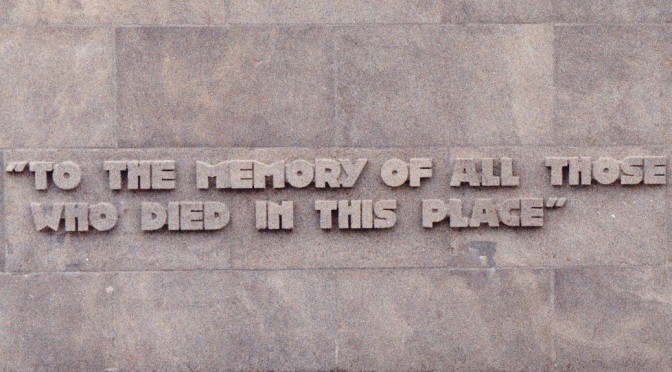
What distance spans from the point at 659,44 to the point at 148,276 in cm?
469

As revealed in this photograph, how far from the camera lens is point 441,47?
24.3 feet

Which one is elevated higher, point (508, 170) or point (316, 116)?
point (316, 116)

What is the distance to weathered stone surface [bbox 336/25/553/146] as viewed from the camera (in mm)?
7402

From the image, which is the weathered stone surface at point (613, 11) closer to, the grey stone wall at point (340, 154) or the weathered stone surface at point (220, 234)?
the grey stone wall at point (340, 154)

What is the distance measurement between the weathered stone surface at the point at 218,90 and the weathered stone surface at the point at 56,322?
1.28 meters

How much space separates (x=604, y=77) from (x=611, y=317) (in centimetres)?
201

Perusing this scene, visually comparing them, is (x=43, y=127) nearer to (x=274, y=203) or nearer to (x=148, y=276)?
(x=148, y=276)

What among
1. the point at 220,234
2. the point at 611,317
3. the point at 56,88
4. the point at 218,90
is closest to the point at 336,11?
the point at 218,90

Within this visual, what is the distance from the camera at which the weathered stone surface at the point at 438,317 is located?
7.43 m

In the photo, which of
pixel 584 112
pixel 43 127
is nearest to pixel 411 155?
pixel 584 112

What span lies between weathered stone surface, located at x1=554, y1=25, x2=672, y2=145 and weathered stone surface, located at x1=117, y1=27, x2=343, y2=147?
1.94m

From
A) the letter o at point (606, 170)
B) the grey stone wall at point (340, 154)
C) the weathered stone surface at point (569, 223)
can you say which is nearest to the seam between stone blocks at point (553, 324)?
the grey stone wall at point (340, 154)

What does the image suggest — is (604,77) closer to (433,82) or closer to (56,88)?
(433,82)

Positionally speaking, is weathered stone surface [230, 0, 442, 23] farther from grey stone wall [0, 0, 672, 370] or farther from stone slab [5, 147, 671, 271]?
stone slab [5, 147, 671, 271]
